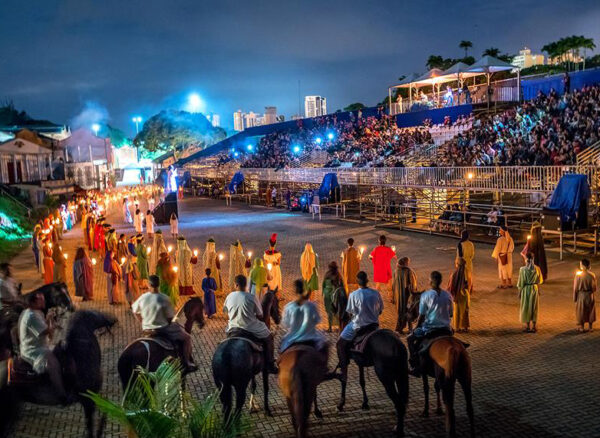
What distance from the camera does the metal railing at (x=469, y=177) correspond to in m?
17.8

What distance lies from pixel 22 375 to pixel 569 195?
1501 cm

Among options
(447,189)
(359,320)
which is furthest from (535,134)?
(359,320)

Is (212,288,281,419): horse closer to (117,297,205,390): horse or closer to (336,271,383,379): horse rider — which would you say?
(117,297,205,390): horse

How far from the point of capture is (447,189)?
2161cm

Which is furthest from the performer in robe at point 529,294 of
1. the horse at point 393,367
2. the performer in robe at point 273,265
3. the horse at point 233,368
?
the horse at point 233,368

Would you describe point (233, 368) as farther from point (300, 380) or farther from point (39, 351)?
point (39, 351)

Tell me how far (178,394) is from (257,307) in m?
2.68

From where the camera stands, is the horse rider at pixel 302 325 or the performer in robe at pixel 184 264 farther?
the performer in robe at pixel 184 264

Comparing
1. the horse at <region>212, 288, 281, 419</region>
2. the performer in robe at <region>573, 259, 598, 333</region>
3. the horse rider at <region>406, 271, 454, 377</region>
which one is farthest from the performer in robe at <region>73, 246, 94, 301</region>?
the performer in robe at <region>573, 259, 598, 333</region>

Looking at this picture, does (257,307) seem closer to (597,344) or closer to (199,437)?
(199,437)

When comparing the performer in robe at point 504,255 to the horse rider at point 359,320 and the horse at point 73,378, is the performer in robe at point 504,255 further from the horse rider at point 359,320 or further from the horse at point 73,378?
the horse at point 73,378

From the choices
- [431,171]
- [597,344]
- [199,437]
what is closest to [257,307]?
[199,437]

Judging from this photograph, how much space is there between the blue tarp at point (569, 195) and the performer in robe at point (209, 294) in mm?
10769

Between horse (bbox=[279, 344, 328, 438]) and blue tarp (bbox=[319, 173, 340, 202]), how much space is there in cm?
2371
